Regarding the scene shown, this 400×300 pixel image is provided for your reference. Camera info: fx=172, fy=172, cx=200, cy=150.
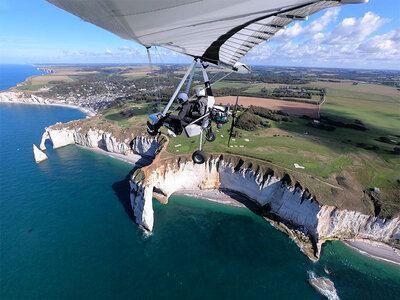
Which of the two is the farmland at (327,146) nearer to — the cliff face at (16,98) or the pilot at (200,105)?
the pilot at (200,105)

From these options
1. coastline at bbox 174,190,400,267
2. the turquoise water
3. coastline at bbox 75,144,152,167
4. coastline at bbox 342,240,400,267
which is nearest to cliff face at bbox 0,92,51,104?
coastline at bbox 75,144,152,167

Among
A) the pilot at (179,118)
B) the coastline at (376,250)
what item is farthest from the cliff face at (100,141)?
the coastline at (376,250)

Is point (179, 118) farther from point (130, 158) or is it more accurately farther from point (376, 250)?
point (130, 158)

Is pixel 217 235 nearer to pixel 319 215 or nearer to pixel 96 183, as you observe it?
pixel 319 215

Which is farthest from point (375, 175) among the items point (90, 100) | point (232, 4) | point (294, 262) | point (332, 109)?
point (90, 100)

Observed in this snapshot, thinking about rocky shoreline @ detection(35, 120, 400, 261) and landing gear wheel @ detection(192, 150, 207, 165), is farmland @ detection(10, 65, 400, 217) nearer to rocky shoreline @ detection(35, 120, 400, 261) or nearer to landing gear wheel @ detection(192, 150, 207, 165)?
rocky shoreline @ detection(35, 120, 400, 261)

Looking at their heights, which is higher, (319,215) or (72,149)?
(319,215)
